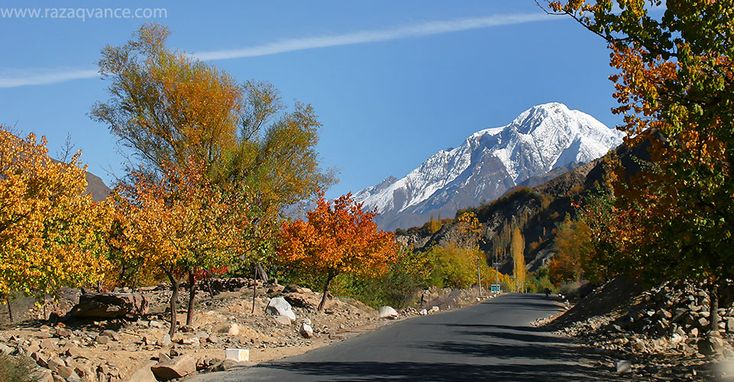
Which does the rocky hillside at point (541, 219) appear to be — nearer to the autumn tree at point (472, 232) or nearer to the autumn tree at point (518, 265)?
the autumn tree at point (518, 265)

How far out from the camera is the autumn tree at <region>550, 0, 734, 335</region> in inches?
391

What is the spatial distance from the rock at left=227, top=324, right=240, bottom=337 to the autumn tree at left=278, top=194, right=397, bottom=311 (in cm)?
956

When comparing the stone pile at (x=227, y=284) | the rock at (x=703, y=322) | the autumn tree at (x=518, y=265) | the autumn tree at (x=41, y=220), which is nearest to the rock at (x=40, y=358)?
the autumn tree at (x=41, y=220)

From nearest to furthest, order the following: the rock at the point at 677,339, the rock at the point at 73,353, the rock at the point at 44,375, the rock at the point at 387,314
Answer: the rock at the point at 44,375
the rock at the point at 73,353
the rock at the point at 677,339
the rock at the point at 387,314

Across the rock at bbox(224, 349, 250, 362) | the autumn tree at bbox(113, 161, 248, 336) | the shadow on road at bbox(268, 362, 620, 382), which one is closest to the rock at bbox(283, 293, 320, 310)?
the autumn tree at bbox(113, 161, 248, 336)

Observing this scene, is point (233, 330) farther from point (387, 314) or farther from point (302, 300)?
point (387, 314)

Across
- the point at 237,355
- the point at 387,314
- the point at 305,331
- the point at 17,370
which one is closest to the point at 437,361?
the point at 237,355

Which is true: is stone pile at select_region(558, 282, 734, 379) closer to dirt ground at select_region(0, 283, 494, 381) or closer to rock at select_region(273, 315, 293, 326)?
dirt ground at select_region(0, 283, 494, 381)

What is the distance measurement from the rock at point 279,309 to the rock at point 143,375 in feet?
47.9

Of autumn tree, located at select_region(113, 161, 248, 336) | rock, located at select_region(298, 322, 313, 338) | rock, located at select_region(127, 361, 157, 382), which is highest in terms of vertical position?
autumn tree, located at select_region(113, 161, 248, 336)

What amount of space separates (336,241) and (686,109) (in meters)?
27.6

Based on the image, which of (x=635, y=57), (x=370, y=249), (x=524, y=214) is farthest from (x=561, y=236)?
(x=524, y=214)

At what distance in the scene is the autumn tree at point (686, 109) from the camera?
993 centimetres

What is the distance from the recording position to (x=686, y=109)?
33.3ft
